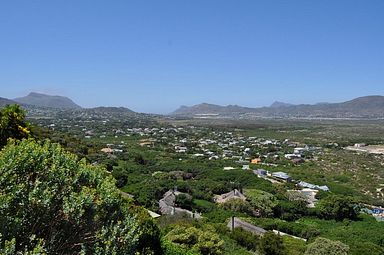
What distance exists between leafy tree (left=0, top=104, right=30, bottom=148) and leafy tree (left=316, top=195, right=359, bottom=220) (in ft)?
70.2

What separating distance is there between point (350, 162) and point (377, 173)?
23.2 feet

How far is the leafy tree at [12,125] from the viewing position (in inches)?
651

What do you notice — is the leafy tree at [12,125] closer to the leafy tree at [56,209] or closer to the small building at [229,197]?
the leafy tree at [56,209]

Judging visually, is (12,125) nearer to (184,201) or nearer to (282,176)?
(184,201)

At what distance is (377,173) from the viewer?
47562 mm

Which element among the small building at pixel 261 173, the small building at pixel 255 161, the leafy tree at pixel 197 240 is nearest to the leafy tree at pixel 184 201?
the leafy tree at pixel 197 240

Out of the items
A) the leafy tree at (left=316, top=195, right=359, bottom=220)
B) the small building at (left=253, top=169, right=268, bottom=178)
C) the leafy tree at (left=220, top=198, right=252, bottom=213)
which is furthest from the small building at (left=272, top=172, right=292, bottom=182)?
the leafy tree at (left=220, top=198, right=252, bottom=213)

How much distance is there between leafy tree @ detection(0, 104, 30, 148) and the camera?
1653 centimetres

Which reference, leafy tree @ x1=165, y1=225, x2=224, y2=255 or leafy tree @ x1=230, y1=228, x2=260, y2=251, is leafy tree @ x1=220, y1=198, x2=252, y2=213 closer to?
leafy tree @ x1=230, y1=228, x2=260, y2=251

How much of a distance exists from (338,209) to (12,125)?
22.7 m

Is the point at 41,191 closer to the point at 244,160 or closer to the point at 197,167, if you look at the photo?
the point at 197,167

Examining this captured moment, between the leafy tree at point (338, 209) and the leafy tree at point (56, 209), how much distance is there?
25.1 metres

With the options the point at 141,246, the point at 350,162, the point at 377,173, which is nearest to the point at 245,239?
the point at 141,246

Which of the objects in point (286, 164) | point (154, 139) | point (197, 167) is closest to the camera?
point (197, 167)
